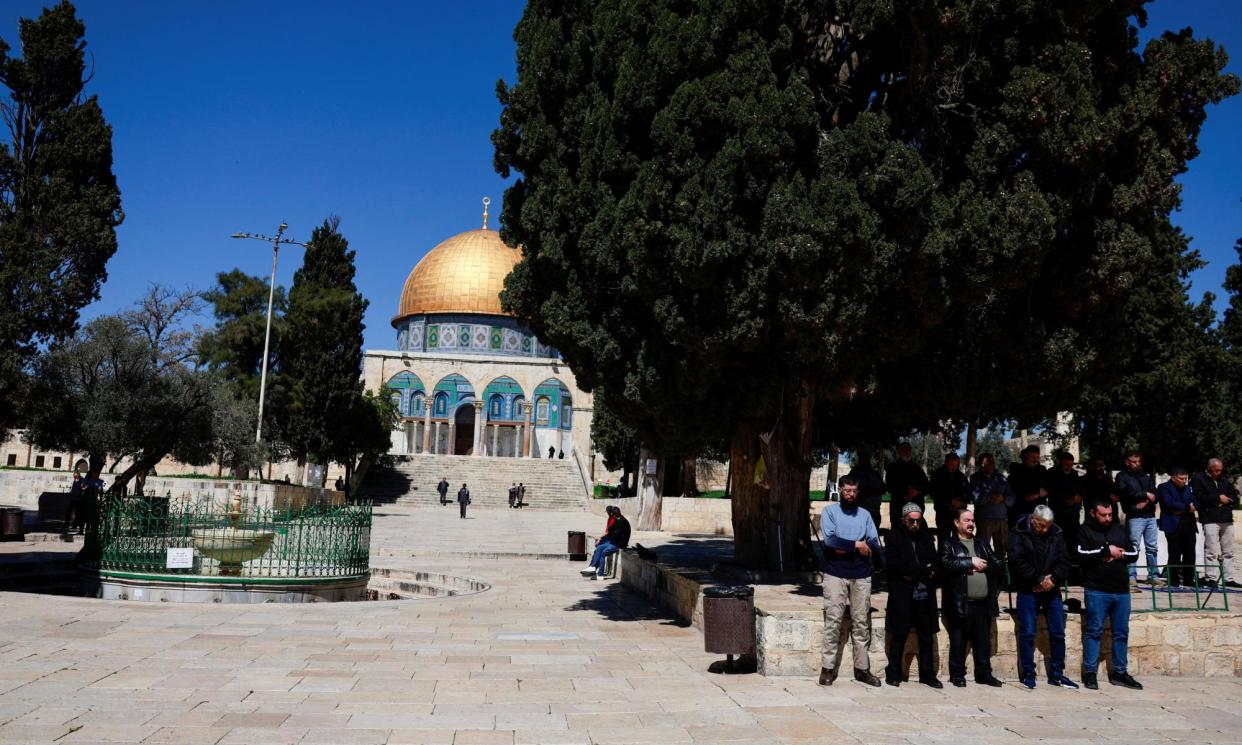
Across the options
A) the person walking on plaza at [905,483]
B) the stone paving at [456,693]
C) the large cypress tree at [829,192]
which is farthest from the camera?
the person walking on plaza at [905,483]

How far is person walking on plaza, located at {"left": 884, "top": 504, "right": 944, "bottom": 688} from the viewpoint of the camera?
6.47 meters

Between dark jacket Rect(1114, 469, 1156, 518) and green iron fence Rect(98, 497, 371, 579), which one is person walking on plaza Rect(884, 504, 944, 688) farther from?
green iron fence Rect(98, 497, 371, 579)

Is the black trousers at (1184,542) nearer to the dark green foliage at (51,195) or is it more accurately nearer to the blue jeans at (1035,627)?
the blue jeans at (1035,627)

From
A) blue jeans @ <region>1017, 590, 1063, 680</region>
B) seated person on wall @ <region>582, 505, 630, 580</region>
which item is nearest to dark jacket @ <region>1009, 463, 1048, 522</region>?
blue jeans @ <region>1017, 590, 1063, 680</region>

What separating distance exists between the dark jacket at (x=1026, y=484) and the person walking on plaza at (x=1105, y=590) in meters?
2.40

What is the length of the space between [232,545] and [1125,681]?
9.37 m

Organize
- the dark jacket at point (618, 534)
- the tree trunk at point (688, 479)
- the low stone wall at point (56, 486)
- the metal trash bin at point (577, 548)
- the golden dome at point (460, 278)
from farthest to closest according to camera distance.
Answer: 1. the golden dome at point (460, 278)
2. the tree trunk at point (688, 479)
3. the low stone wall at point (56, 486)
4. the metal trash bin at point (577, 548)
5. the dark jacket at point (618, 534)

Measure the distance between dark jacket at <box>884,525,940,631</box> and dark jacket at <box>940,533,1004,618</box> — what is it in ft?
0.30

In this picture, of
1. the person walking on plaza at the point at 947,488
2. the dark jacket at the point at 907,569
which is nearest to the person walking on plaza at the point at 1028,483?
the person walking on plaza at the point at 947,488

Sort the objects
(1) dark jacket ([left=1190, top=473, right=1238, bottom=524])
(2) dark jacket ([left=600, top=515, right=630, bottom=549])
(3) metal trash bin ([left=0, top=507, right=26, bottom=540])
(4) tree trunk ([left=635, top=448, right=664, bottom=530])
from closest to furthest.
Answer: (1) dark jacket ([left=1190, top=473, right=1238, bottom=524])
(2) dark jacket ([left=600, top=515, right=630, bottom=549])
(3) metal trash bin ([left=0, top=507, right=26, bottom=540])
(4) tree trunk ([left=635, top=448, right=664, bottom=530])

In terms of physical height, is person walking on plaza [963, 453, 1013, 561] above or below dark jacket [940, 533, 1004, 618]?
above

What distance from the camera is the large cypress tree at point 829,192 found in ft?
25.9

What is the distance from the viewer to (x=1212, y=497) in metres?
9.41

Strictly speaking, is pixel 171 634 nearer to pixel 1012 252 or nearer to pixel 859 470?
pixel 859 470
